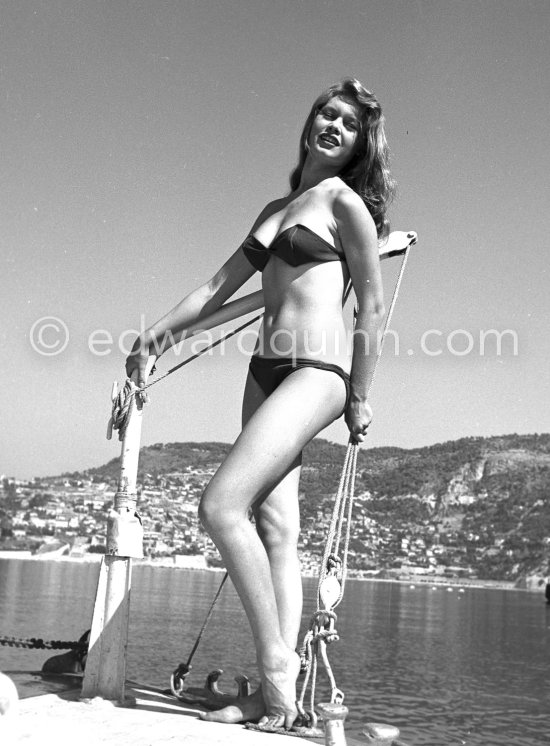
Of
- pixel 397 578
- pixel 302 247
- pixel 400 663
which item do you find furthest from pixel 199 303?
pixel 397 578

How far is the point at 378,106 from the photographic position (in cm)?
272

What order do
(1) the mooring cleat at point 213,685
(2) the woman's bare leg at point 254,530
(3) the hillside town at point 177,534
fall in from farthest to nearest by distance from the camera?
(3) the hillside town at point 177,534 < (1) the mooring cleat at point 213,685 < (2) the woman's bare leg at point 254,530

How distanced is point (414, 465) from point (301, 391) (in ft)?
534

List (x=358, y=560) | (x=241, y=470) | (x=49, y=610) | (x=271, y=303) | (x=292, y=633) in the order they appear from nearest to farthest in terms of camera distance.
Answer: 1. (x=241, y=470)
2. (x=292, y=633)
3. (x=271, y=303)
4. (x=49, y=610)
5. (x=358, y=560)

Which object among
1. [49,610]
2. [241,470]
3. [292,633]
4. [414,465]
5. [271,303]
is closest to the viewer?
[241,470]

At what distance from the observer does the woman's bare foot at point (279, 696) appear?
2189mm

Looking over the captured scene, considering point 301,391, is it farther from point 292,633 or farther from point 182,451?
point 182,451

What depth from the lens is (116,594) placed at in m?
2.78

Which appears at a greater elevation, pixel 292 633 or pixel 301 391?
pixel 301 391

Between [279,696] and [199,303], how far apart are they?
4.46 feet

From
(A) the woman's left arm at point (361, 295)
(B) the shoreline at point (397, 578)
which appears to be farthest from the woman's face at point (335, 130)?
(B) the shoreline at point (397, 578)

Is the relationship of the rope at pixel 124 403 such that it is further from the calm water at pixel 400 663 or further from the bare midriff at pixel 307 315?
the calm water at pixel 400 663

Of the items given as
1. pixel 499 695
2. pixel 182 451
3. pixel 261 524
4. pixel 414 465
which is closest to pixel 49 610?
pixel 499 695

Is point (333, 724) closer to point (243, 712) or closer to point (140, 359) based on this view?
point (243, 712)
